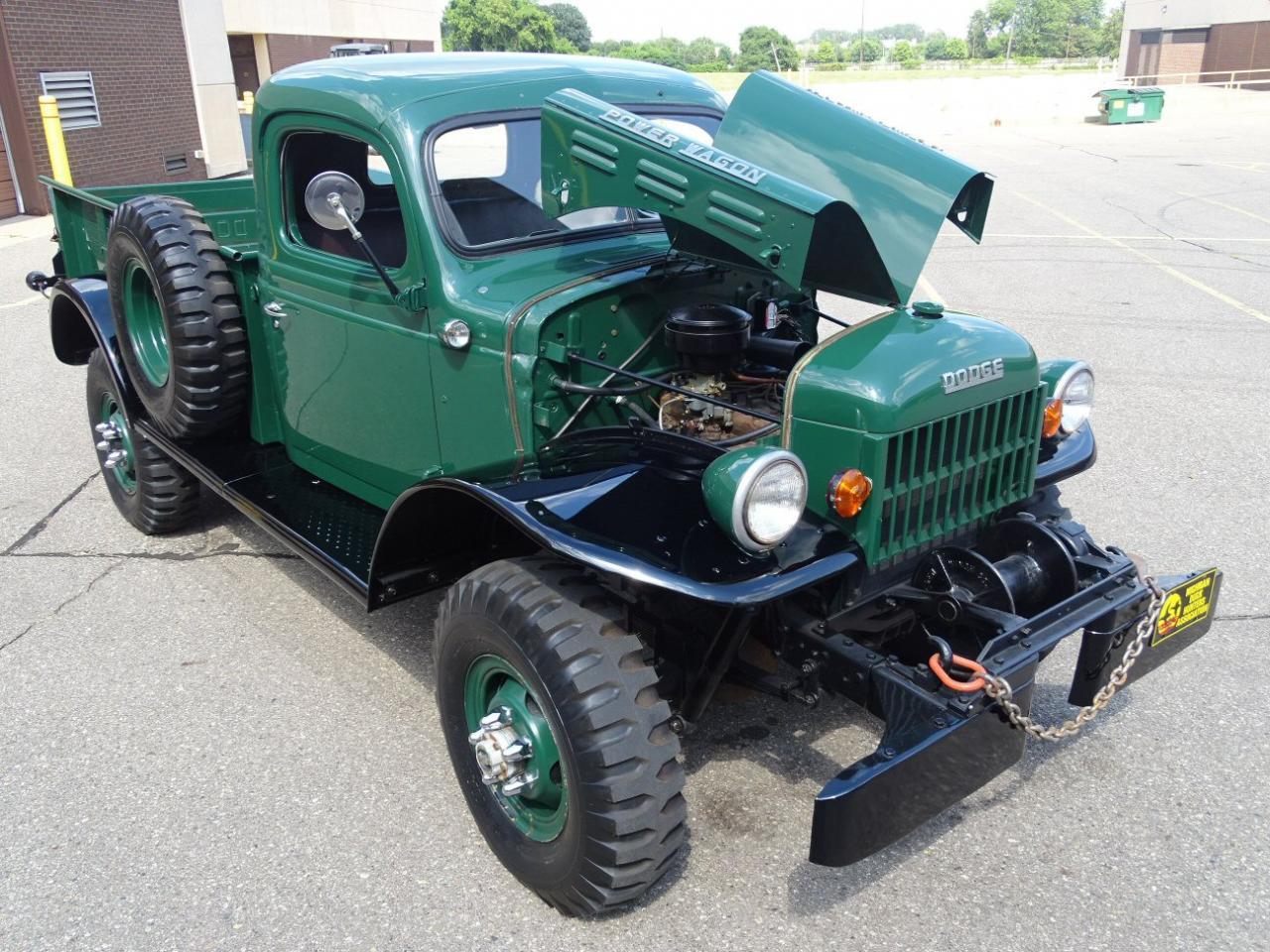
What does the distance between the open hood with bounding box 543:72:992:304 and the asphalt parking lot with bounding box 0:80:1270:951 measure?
1.51 m

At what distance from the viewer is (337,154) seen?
3992 millimetres

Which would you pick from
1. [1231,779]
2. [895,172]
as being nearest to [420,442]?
[895,172]

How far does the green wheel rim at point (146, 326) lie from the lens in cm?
457

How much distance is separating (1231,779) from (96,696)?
3666 millimetres

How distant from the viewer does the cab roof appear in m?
3.47

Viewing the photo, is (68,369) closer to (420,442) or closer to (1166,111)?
(420,442)

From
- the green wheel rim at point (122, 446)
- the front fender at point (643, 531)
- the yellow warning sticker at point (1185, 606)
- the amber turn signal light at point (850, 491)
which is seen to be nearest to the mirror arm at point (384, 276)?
the front fender at point (643, 531)

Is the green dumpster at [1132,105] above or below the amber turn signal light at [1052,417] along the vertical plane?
below

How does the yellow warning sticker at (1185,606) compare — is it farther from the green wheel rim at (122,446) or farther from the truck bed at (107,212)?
the green wheel rim at (122,446)

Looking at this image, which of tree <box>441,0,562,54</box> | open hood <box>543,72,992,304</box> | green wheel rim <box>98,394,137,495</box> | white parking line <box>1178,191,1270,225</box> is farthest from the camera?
tree <box>441,0,562,54</box>

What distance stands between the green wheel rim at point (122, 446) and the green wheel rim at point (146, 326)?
477 millimetres

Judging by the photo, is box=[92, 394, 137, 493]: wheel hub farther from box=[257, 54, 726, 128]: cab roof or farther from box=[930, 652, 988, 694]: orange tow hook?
box=[930, 652, 988, 694]: orange tow hook

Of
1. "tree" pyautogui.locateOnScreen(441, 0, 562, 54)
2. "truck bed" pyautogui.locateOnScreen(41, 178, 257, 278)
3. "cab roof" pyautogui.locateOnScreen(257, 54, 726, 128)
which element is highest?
"tree" pyautogui.locateOnScreen(441, 0, 562, 54)

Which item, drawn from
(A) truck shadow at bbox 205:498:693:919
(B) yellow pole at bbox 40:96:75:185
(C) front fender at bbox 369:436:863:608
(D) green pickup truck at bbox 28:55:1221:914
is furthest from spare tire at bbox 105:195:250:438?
(B) yellow pole at bbox 40:96:75:185
